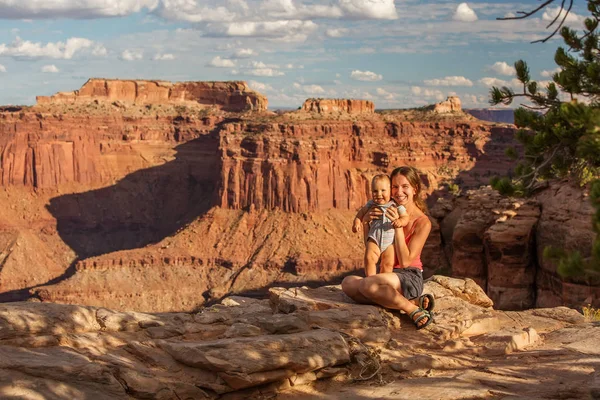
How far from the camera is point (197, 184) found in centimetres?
9606

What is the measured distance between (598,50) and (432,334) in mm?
5095

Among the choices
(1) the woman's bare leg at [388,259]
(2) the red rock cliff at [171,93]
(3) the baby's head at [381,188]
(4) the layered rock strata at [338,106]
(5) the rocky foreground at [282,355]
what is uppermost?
(2) the red rock cliff at [171,93]

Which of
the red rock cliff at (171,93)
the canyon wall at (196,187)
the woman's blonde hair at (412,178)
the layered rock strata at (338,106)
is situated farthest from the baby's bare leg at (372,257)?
the red rock cliff at (171,93)

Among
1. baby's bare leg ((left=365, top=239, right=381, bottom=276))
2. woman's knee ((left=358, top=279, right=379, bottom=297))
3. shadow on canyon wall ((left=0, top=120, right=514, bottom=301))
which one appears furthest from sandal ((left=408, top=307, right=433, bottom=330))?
shadow on canyon wall ((left=0, top=120, right=514, bottom=301))

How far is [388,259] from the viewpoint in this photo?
42.2 ft

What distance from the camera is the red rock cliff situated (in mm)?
100125

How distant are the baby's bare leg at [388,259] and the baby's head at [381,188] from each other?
0.81 meters

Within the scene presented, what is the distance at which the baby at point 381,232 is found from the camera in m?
12.5

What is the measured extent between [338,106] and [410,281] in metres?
69.2

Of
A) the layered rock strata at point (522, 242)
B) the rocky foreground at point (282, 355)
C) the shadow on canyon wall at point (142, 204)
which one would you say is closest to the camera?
the rocky foreground at point (282, 355)

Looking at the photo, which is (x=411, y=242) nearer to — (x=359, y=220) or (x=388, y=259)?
(x=388, y=259)

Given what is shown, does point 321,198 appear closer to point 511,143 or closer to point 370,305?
point 511,143

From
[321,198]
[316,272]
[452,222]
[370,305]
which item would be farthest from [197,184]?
[370,305]

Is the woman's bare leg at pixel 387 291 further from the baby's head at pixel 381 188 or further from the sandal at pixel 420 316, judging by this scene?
the baby's head at pixel 381 188
